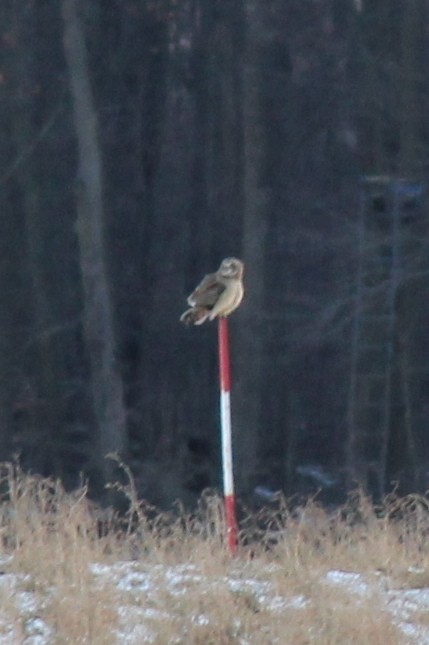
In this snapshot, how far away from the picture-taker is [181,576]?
6.52m

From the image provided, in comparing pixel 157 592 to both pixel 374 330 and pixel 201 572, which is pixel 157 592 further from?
pixel 374 330

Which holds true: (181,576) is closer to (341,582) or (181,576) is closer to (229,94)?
(341,582)

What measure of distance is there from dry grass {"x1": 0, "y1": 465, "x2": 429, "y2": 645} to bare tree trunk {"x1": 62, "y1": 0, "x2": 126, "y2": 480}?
0.39 meters

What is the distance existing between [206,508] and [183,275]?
48.2 inches

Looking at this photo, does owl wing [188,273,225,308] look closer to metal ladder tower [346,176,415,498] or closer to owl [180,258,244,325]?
owl [180,258,244,325]

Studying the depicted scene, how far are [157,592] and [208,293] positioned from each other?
1487 mm

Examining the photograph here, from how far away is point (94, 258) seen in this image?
7.92 meters

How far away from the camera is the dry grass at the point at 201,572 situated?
19.6 ft

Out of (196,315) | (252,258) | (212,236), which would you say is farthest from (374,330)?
(196,315)

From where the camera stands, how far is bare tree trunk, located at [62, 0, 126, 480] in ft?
25.7

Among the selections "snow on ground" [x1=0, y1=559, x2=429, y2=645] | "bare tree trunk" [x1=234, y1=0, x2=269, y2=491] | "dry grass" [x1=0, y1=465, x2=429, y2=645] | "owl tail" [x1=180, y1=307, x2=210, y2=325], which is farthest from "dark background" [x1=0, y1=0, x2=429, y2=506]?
"snow on ground" [x1=0, y1=559, x2=429, y2=645]

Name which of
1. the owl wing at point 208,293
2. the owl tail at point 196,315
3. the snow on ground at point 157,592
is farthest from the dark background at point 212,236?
the snow on ground at point 157,592

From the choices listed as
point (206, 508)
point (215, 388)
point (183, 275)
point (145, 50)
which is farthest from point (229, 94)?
point (206, 508)

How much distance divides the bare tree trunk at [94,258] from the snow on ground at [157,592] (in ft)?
4.06
